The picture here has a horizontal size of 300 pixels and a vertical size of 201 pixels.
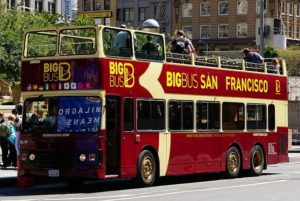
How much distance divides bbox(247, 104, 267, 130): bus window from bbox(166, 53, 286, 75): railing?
1155 mm

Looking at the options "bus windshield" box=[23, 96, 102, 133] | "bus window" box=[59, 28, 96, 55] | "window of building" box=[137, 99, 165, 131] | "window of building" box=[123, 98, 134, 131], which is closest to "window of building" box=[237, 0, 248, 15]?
"window of building" box=[137, 99, 165, 131]

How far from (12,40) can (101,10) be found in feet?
230

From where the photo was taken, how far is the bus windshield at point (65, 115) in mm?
18062

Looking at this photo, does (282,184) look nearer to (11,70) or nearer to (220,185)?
(220,185)

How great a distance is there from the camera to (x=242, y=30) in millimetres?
112750

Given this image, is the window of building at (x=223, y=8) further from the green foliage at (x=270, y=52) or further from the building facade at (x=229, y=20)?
the green foliage at (x=270, y=52)

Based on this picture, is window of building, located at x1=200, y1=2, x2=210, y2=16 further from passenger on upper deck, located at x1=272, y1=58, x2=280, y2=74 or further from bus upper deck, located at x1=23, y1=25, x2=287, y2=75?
bus upper deck, located at x1=23, y1=25, x2=287, y2=75

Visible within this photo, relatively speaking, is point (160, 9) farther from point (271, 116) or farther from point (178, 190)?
point (178, 190)

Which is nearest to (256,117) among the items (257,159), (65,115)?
(257,159)

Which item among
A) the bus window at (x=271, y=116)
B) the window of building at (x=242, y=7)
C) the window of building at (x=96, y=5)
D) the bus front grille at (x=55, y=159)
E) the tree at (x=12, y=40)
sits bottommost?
the bus front grille at (x=55, y=159)

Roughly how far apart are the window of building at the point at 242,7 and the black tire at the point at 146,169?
94799 mm

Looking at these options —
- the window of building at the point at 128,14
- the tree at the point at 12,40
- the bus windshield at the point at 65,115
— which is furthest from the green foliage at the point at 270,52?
the bus windshield at the point at 65,115

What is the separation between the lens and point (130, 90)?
1903cm


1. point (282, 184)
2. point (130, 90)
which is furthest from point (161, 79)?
point (282, 184)
